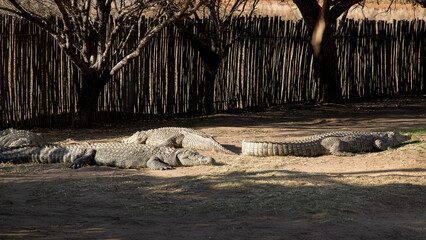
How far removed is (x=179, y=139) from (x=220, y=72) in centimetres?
438

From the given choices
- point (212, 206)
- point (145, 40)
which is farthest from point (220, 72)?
point (212, 206)

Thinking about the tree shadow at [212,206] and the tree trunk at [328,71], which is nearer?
the tree shadow at [212,206]

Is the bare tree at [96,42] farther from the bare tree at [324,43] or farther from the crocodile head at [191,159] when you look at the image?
the bare tree at [324,43]

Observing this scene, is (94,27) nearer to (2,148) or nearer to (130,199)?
(2,148)

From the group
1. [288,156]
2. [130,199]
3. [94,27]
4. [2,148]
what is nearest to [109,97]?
[94,27]

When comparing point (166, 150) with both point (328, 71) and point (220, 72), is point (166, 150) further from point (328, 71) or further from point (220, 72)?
point (328, 71)

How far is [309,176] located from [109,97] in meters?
6.17

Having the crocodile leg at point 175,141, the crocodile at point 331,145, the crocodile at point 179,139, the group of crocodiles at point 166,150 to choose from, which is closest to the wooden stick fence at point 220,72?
the group of crocodiles at point 166,150

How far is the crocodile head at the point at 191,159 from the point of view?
671cm

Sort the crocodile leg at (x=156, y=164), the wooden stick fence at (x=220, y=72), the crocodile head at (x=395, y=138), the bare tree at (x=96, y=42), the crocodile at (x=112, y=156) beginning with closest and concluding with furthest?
the crocodile leg at (x=156, y=164) → the crocodile at (x=112, y=156) → the crocodile head at (x=395, y=138) → the bare tree at (x=96, y=42) → the wooden stick fence at (x=220, y=72)

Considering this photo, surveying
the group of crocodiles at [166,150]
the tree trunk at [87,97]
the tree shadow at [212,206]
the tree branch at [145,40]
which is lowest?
the tree shadow at [212,206]

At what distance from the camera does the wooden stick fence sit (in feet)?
32.4

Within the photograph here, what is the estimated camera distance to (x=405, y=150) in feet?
23.8

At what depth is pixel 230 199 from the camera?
496 cm
